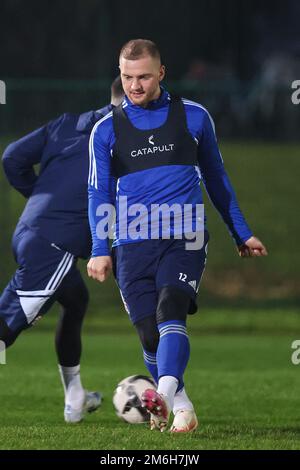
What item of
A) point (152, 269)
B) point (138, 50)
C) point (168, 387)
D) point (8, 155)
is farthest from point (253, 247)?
point (8, 155)

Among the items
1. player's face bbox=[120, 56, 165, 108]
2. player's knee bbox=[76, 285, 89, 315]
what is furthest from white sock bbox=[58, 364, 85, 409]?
player's face bbox=[120, 56, 165, 108]

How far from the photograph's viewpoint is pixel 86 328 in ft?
53.3

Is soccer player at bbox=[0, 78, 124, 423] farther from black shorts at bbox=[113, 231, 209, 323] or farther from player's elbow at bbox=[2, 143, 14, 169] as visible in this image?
black shorts at bbox=[113, 231, 209, 323]

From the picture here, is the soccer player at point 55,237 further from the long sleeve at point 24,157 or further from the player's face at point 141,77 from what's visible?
the player's face at point 141,77

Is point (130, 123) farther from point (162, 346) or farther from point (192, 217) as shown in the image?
point (162, 346)

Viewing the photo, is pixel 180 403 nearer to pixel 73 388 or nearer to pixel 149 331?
pixel 149 331

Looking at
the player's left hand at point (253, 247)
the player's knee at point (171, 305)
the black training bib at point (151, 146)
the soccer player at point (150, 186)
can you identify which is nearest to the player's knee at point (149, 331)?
the soccer player at point (150, 186)

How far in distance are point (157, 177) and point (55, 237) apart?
1473mm

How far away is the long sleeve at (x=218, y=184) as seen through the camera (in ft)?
27.1

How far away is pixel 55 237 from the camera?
937cm

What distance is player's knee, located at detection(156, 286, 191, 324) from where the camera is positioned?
788 cm

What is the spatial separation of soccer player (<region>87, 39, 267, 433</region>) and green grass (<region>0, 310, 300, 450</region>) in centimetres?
66
